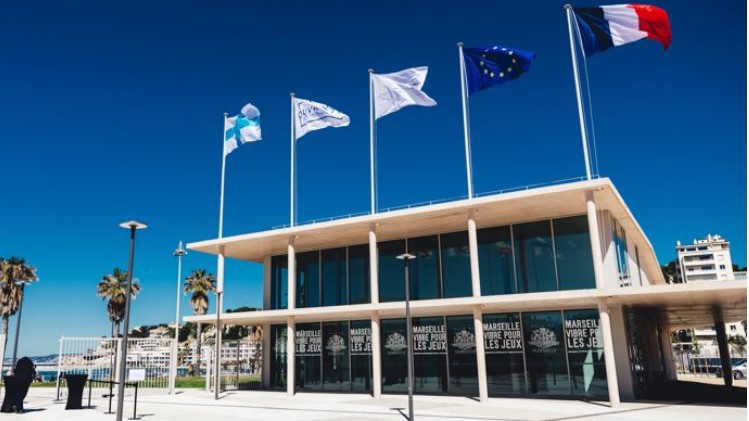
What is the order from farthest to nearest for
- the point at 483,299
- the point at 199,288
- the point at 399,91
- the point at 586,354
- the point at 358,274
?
the point at 199,288 → the point at 358,274 → the point at 399,91 → the point at 586,354 → the point at 483,299

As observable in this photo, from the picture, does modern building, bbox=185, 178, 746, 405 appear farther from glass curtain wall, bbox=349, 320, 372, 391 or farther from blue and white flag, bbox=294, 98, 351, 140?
blue and white flag, bbox=294, 98, 351, 140

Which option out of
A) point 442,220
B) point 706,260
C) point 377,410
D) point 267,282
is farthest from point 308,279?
point 706,260

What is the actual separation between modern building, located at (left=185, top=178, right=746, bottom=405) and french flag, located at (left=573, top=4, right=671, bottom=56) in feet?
17.0

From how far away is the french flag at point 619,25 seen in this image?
1870 centimetres

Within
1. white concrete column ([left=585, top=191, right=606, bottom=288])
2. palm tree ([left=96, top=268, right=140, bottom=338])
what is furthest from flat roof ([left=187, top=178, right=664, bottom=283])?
palm tree ([left=96, top=268, right=140, bottom=338])

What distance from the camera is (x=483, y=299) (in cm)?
2102

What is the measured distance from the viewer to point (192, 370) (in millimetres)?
56750

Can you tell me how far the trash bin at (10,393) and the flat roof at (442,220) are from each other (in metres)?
11.4

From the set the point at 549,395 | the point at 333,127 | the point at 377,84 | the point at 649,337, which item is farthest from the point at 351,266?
the point at 649,337

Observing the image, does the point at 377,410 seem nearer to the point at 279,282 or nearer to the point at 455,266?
the point at 455,266

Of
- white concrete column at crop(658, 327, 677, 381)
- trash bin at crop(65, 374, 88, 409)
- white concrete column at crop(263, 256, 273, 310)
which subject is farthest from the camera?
white concrete column at crop(658, 327, 677, 381)

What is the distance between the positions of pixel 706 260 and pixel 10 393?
149228mm

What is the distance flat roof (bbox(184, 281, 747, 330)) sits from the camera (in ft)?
59.9

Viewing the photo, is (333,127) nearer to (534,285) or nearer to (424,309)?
→ (424,309)
